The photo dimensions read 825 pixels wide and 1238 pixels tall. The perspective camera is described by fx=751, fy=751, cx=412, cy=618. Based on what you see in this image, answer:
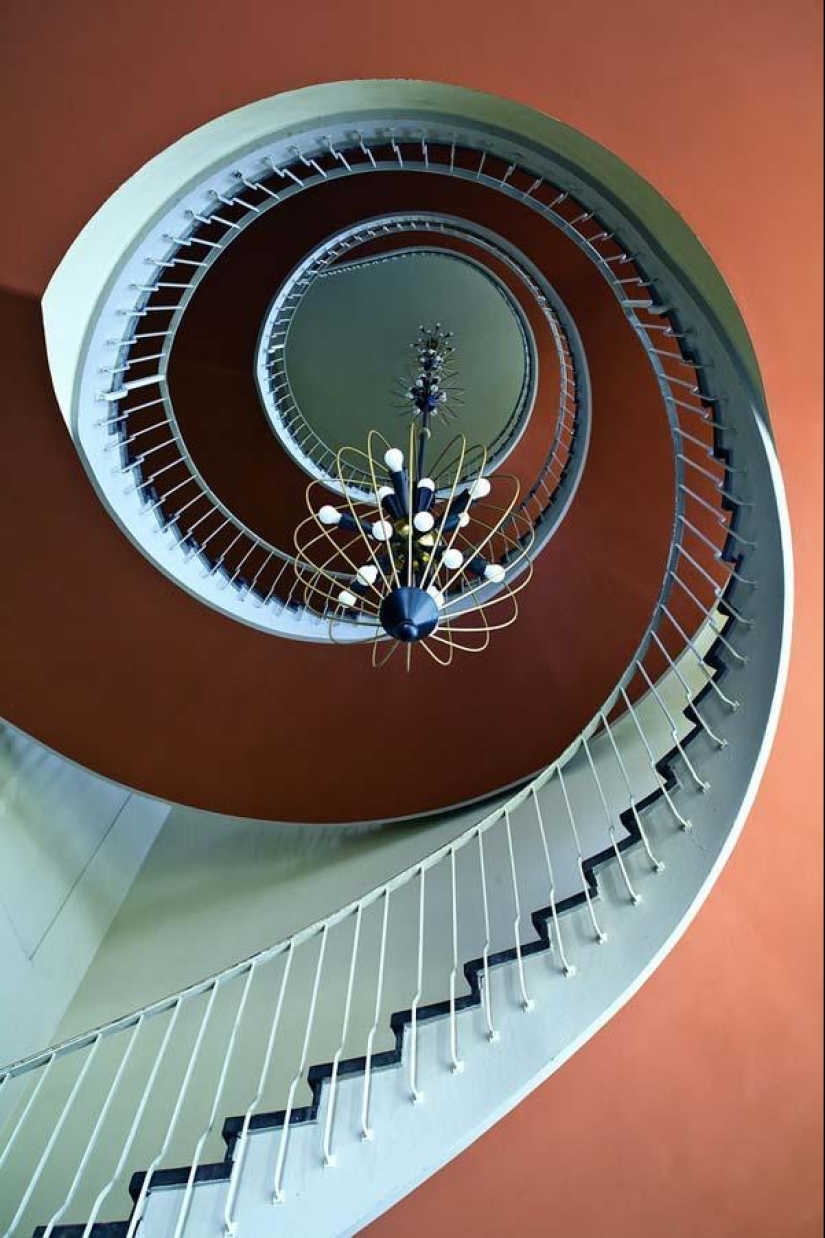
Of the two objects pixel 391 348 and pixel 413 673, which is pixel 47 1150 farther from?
pixel 391 348

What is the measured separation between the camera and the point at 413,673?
4.98 meters

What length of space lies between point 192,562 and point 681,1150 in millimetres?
3414

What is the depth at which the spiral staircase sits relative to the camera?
8.31 ft

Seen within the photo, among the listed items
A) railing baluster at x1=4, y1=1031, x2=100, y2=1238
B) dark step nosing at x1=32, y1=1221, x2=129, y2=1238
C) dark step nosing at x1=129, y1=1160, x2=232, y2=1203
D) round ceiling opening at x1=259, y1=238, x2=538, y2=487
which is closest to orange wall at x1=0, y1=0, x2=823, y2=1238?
dark step nosing at x1=129, y1=1160, x2=232, y2=1203

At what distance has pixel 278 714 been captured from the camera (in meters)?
4.87

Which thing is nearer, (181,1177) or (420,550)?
(181,1177)

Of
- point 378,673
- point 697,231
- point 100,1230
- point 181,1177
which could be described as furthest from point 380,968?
point 697,231

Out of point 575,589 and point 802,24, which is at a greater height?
point 802,24

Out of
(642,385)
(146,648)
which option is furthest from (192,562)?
(642,385)

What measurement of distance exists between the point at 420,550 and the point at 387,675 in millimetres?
1779

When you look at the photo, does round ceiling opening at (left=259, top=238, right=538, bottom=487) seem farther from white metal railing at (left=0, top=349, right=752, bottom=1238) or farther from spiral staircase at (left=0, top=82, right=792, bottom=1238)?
white metal railing at (left=0, top=349, right=752, bottom=1238)

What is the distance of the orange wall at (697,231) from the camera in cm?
228

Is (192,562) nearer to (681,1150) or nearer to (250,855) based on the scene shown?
(250,855)

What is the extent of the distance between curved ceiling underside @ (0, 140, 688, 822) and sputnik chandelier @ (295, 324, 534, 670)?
26cm
